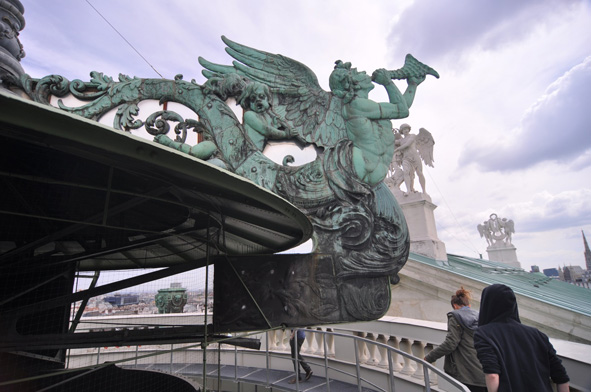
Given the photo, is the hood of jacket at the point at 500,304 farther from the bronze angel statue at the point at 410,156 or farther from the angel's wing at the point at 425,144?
the angel's wing at the point at 425,144

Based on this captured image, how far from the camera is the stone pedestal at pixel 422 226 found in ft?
37.9

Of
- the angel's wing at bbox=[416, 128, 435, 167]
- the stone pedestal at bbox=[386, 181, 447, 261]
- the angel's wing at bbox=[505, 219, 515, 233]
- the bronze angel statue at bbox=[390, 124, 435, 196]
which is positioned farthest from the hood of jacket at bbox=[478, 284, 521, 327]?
the angel's wing at bbox=[505, 219, 515, 233]

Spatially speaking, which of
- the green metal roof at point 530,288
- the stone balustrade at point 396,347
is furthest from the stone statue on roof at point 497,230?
the stone balustrade at point 396,347

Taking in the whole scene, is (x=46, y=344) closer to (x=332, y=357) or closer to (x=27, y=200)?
(x=27, y=200)

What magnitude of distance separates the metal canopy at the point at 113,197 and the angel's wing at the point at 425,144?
1103 cm

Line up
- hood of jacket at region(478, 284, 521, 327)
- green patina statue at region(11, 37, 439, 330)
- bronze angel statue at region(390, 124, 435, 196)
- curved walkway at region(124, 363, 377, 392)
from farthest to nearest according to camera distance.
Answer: bronze angel statue at region(390, 124, 435, 196)
curved walkway at region(124, 363, 377, 392)
green patina statue at region(11, 37, 439, 330)
hood of jacket at region(478, 284, 521, 327)

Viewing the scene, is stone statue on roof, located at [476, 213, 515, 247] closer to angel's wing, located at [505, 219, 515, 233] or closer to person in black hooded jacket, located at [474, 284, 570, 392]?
angel's wing, located at [505, 219, 515, 233]

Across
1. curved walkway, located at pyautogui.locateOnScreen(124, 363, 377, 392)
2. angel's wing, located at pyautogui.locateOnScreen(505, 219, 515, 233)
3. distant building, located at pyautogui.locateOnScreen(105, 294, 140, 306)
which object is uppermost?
angel's wing, located at pyautogui.locateOnScreen(505, 219, 515, 233)

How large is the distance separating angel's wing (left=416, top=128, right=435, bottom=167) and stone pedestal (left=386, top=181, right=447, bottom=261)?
101 inches

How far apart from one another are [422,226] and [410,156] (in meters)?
3.07

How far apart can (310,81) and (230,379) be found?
21.5ft

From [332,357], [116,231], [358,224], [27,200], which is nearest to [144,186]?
[27,200]

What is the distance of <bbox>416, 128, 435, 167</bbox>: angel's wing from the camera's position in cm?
1438

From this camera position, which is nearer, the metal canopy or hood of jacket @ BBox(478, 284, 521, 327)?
the metal canopy
